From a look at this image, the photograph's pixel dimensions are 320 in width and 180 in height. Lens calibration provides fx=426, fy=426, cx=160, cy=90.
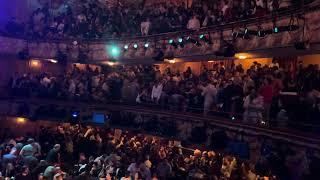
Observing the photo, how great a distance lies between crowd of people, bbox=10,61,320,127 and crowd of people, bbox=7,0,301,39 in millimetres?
1852

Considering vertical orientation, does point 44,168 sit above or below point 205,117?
below

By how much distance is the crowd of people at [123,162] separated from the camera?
10922 mm

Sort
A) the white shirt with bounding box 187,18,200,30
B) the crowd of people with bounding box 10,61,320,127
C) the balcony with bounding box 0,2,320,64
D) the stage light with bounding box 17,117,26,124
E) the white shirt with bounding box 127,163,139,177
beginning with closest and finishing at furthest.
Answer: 1. the crowd of people with bounding box 10,61,320,127
2. the balcony with bounding box 0,2,320,64
3. the white shirt with bounding box 127,163,139,177
4. the white shirt with bounding box 187,18,200,30
5. the stage light with bounding box 17,117,26,124

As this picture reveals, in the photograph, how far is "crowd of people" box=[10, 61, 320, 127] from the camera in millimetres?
10789

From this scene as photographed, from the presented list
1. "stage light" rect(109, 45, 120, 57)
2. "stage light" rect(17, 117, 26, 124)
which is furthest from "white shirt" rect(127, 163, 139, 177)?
"stage light" rect(17, 117, 26, 124)

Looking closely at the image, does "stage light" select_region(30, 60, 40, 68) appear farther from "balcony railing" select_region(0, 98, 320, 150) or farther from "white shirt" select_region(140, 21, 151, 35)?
"white shirt" select_region(140, 21, 151, 35)

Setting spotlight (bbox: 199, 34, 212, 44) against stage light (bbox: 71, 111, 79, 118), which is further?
stage light (bbox: 71, 111, 79, 118)

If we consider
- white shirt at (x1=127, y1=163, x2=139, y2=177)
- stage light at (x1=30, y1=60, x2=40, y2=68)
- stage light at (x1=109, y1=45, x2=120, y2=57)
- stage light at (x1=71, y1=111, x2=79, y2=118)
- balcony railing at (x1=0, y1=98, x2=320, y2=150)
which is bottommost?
white shirt at (x1=127, y1=163, x2=139, y2=177)

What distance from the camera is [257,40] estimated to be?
46.1 feet

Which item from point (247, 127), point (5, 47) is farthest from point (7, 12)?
point (247, 127)

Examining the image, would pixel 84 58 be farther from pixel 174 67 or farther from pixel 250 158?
pixel 250 158

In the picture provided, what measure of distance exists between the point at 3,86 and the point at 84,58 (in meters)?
4.27

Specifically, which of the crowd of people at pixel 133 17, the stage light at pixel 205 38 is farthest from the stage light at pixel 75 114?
the stage light at pixel 205 38

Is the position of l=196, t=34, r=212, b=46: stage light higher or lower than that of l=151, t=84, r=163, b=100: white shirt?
higher
